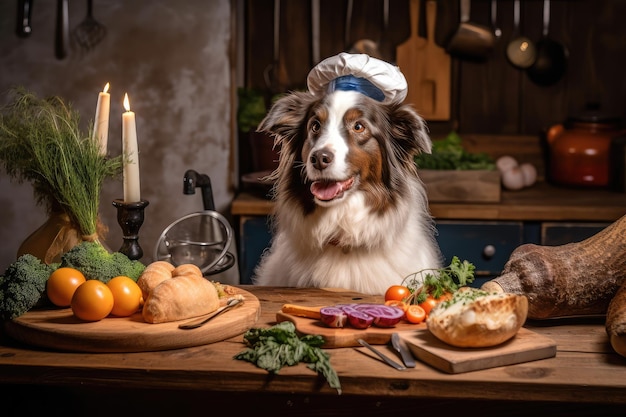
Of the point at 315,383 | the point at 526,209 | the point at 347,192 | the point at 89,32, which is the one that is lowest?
the point at 315,383

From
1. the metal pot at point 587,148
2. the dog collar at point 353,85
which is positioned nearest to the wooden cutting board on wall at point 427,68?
the metal pot at point 587,148

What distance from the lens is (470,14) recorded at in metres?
4.08

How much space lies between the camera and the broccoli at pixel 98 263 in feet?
5.91

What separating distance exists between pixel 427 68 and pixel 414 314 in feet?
8.41

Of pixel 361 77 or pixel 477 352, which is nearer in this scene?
pixel 477 352

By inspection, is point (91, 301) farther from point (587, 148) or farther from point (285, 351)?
point (587, 148)

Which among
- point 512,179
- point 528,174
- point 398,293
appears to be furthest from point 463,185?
point 398,293

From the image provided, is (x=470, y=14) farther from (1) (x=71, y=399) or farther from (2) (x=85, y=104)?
(1) (x=71, y=399)

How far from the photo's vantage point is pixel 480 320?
4.95 ft

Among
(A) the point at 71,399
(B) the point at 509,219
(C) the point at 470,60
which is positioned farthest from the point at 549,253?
(C) the point at 470,60

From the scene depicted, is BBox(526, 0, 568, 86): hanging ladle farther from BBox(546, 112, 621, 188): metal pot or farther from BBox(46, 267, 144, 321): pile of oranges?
BBox(46, 267, 144, 321): pile of oranges

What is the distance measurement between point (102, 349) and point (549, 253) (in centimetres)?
95

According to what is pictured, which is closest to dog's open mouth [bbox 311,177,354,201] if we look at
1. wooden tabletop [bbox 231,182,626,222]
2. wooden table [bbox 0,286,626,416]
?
wooden table [bbox 0,286,626,416]

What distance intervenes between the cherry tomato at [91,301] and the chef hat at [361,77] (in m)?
0.84
